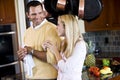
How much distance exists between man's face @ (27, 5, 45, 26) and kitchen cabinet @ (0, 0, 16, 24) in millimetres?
2980

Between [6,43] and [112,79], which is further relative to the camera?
[6,43]

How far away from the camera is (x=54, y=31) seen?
63.6 inches

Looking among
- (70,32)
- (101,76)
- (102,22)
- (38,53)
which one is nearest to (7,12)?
(102,22)

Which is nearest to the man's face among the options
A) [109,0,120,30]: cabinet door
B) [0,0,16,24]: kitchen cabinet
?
[109,0,120,30]: cabinet door

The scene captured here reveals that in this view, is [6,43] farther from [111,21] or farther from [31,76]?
[31,76]

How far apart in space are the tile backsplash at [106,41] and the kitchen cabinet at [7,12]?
4.70 ft

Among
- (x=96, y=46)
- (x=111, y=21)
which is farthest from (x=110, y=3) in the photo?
(x=96, y=46)

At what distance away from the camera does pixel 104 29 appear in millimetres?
4043

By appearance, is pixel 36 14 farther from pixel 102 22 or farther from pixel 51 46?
pixel 102 22

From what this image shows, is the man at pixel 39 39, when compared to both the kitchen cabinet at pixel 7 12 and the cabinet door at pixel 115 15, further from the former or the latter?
the kitchen cabinet at pixel 7 12

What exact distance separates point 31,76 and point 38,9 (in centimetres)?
45

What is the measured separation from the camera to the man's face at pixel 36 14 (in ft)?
5.36

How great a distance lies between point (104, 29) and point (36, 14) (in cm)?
256

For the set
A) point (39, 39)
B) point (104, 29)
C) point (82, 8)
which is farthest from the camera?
point (104, 29)
